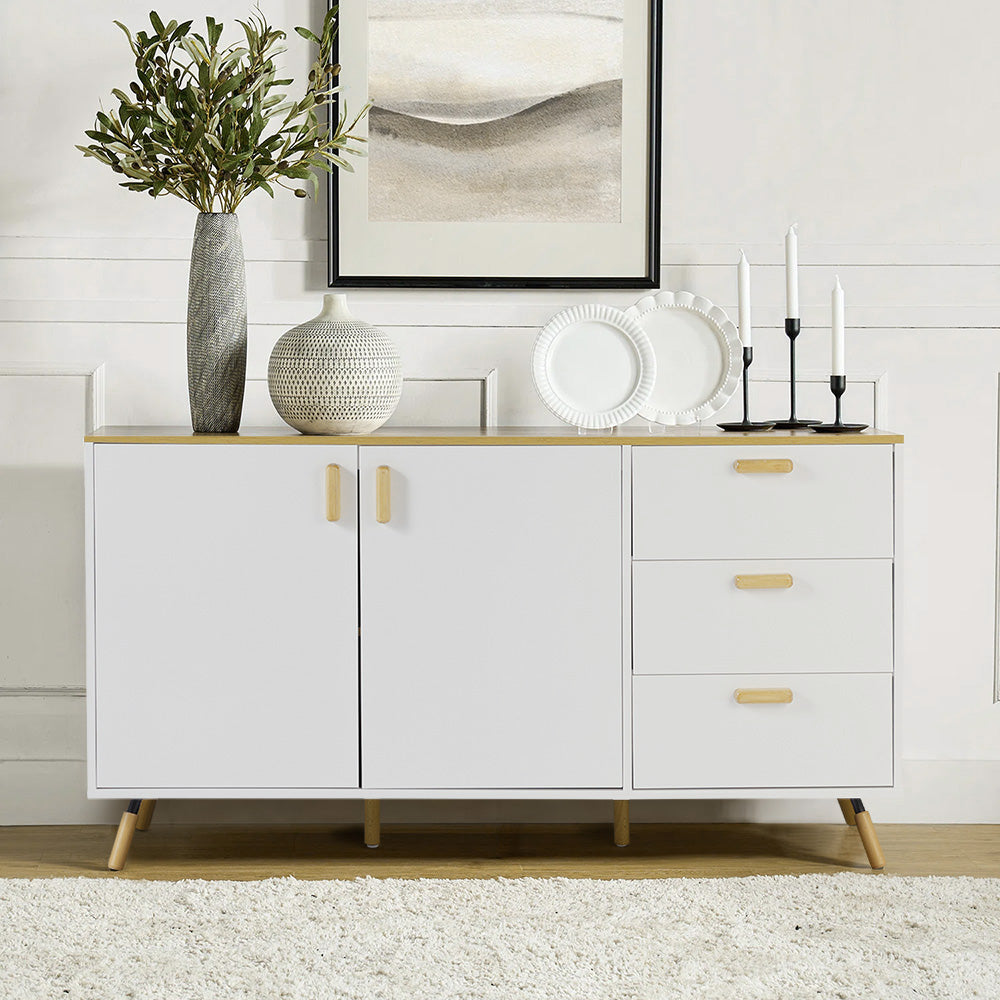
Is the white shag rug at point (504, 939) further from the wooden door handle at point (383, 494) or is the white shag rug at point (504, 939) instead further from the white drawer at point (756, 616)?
the wooden door handle at point (383, 494)

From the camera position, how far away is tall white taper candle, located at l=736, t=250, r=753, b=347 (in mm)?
2109

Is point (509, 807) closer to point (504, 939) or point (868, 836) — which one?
point (504, 939)

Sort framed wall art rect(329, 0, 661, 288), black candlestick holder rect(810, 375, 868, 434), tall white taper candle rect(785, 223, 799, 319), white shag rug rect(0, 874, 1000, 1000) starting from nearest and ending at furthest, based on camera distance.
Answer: white shag rug rect(0, 874, 1000, 1000) → black candlestick holder rect(810, 375, 868, 434) → tall white taper candle rect(785, 223, 799, 319) → framed wall art rect(329, 0, 661, 288)

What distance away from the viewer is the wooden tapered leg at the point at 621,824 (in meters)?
2.12

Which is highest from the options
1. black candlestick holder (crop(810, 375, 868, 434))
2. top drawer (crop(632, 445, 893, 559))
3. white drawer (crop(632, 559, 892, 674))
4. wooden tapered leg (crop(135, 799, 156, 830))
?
black candlestick holder (crop(810, 375, 868, 434))

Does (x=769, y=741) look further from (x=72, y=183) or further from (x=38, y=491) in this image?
(x=72, y=183)

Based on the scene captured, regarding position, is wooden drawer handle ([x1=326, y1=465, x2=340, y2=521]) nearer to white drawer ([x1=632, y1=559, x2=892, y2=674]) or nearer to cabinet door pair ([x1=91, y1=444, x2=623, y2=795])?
cabinet door pair ([x1=91, y1=444, x2=623, y2=795])

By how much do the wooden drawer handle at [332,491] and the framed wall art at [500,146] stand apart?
1.73ft

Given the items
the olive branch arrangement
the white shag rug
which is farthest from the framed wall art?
the white shag rug

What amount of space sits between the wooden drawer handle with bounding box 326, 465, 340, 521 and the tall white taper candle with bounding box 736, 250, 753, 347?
832mm

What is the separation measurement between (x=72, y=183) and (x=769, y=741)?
1.72m

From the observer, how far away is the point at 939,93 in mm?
2238

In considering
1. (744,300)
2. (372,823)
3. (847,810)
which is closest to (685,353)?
(744,300)

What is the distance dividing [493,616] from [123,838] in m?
0.80
